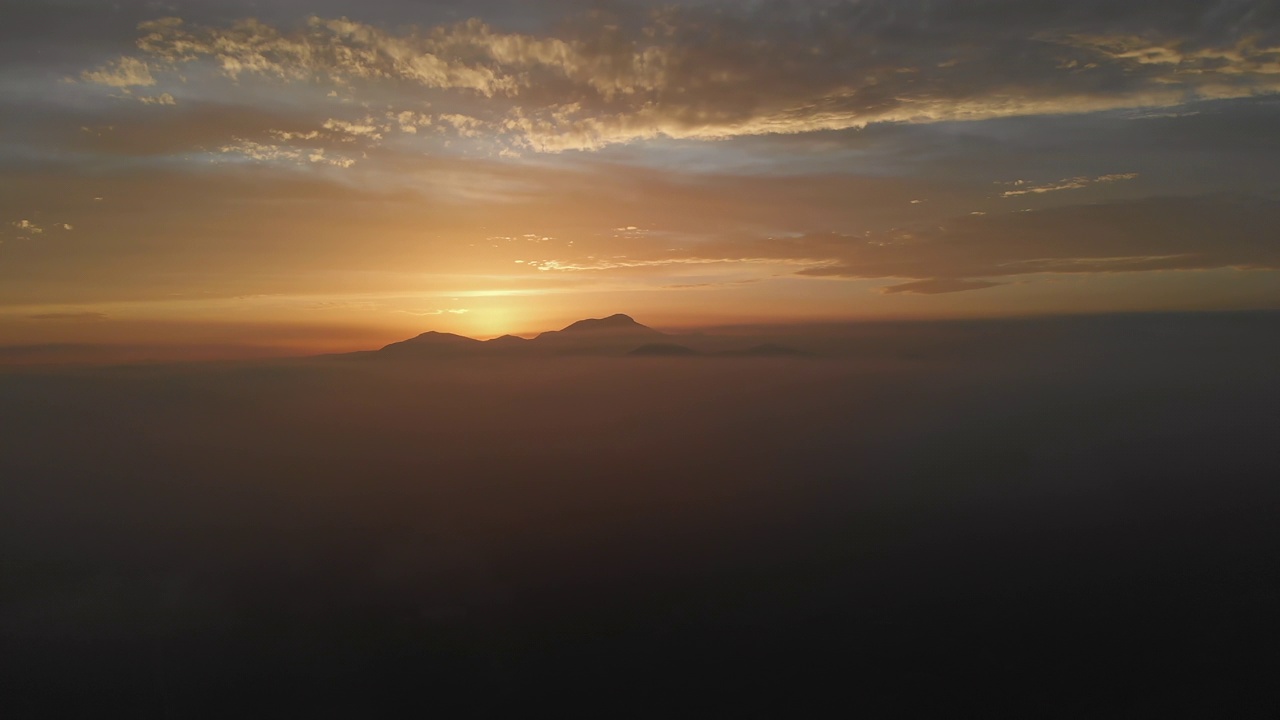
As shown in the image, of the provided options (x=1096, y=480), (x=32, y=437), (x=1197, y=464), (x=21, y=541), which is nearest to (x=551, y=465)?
(x=21, y=541)

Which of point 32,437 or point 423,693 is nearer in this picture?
point 423,693

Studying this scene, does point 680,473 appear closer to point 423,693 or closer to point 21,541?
point 423,693

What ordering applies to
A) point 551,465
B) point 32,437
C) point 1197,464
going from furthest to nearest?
1. point 32,437
2. point 551,465
3. point 1197,464

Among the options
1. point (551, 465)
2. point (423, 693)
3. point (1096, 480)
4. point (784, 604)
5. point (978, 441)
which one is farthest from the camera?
point (978, 441)

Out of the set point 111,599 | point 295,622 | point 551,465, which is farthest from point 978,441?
point 111,599

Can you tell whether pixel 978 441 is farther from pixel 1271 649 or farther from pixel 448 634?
pixel 448 634

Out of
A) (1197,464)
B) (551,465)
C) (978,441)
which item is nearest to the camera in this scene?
(1197,464)

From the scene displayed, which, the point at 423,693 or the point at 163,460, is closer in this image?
the point at 423,693

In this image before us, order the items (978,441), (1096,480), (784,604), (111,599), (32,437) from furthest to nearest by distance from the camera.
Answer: (32,437) → (978,441) → (1096,480) → (111,599) → (784,604)
